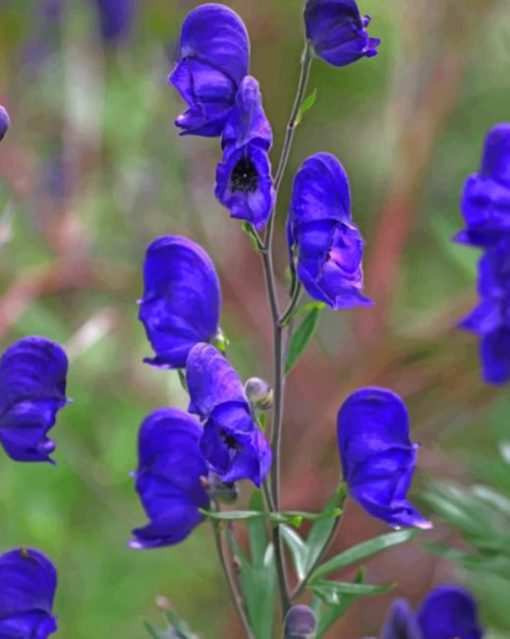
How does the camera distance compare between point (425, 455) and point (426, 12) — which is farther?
point (426, 12)

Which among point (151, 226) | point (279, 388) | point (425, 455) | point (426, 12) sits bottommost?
point (425, 455)

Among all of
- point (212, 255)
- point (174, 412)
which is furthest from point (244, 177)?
point (212, 255)

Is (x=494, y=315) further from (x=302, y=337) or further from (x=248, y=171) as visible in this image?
(x=248, y=171)

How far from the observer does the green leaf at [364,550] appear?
34.2 inches

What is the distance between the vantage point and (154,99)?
73.2 inches

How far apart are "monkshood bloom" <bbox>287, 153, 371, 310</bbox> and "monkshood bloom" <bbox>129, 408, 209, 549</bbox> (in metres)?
0.16

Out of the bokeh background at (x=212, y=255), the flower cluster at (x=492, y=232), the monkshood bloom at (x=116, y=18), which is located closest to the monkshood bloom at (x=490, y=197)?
the flower cluster at (x=492, y=232)

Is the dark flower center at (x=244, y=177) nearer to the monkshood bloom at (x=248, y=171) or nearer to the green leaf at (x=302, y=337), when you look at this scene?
the monkshood bloom at (x=248, y=171)

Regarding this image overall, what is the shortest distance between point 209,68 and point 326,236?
0.42 feet

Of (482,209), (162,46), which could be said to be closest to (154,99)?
(162,46)

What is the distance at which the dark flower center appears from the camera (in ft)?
2.44

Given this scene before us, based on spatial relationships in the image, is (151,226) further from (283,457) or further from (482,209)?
(482,209)

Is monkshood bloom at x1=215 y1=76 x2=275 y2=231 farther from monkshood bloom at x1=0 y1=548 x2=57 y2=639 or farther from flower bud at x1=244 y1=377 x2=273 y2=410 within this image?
monkshood bloom at x1=0 y1=548 x2=57 y2=639

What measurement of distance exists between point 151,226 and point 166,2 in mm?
352
